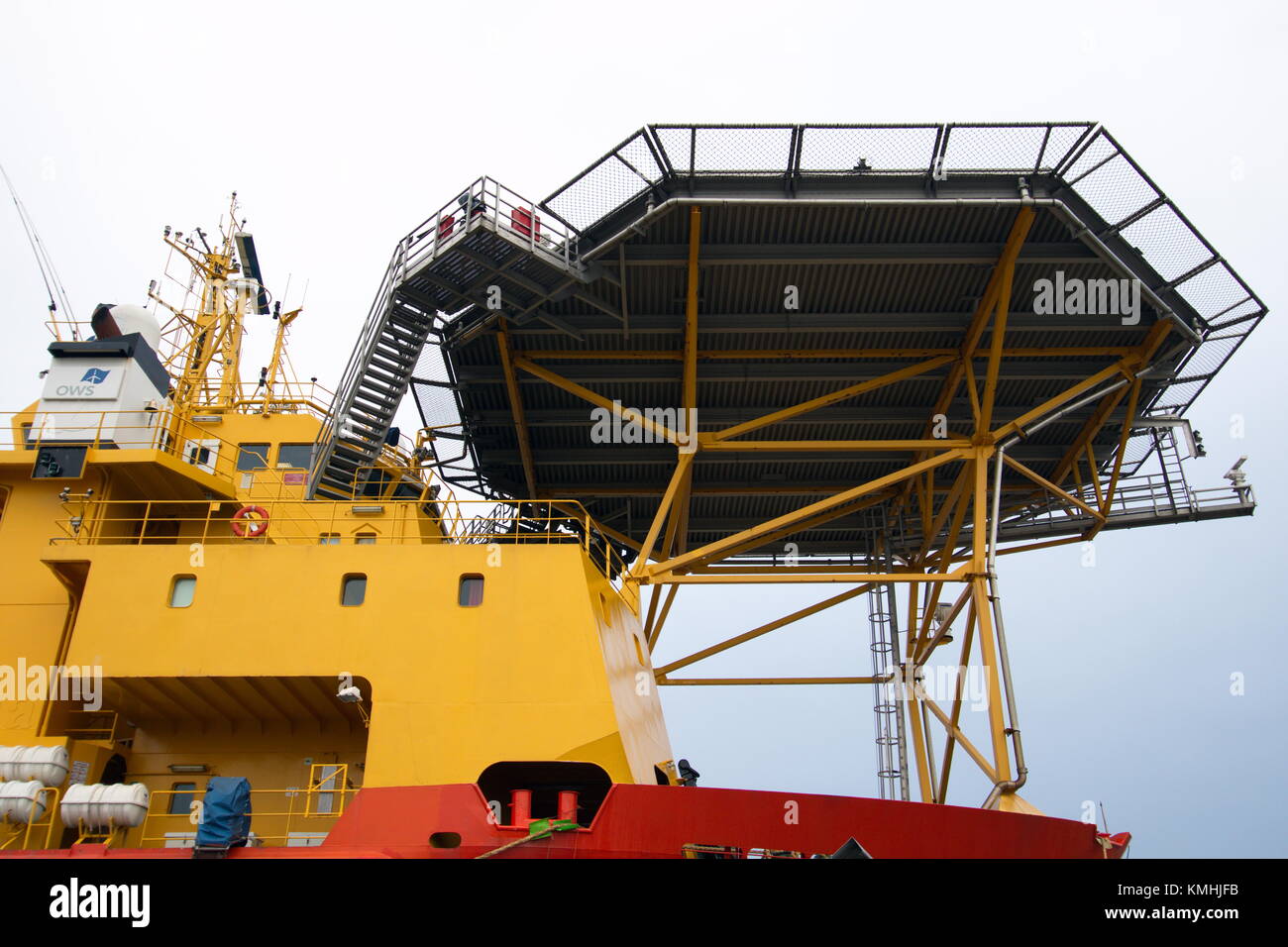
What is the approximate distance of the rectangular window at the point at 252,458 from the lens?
20.0m

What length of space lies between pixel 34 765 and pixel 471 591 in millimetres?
5868

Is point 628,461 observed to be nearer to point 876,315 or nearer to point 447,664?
point 876,315

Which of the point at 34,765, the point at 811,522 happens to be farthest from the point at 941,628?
the point at 34,765

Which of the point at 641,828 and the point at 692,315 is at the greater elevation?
the point at 692,315

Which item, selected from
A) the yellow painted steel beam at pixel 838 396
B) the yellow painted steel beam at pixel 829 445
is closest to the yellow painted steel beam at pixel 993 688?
the yellow painted steel beam at pixel 829 445

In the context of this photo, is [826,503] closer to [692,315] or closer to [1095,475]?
[692,315]

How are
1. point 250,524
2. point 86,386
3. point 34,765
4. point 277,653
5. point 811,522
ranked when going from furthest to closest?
point 811,522, point 86,386, point 250,524, point 277,653, point 34,765

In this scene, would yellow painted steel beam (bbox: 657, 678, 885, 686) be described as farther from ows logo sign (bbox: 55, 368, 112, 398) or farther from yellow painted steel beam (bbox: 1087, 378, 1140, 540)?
ows logo sign (bbox: 55, 368, 112, 398)

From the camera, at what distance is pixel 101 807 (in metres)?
12.7

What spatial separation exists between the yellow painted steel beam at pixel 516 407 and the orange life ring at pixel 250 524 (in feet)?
20.8

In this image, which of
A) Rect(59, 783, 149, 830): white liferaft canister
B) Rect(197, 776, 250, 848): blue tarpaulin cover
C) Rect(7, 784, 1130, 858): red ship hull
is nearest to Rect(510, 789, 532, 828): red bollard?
Rect(7, 784, 1130, 858): red ship hull
